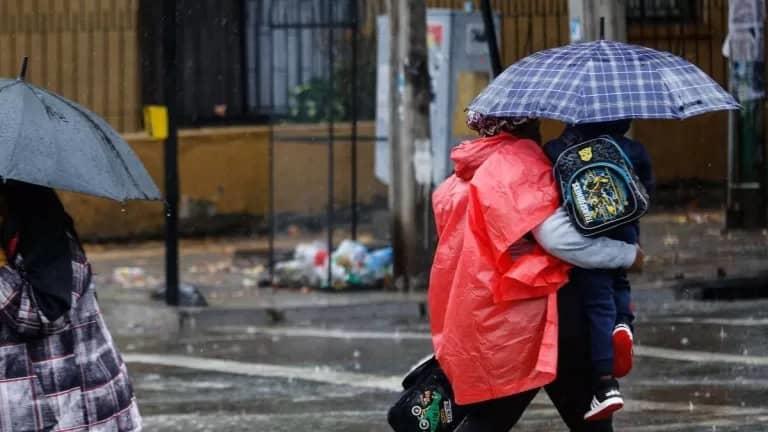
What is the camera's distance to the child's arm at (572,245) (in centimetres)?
528

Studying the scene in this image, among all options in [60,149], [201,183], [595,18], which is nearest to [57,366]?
[60,149]

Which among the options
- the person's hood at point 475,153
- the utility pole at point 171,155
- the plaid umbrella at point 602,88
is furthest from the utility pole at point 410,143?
the person's hood at point 475,153

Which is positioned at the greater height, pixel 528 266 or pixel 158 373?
pixel 528 266

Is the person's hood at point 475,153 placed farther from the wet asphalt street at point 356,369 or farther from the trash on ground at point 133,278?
the trash on ground at point 133,278

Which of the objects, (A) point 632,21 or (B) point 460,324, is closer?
(B) point 460,324

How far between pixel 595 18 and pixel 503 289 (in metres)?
8.52

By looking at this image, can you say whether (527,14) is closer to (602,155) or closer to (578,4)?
(578,4)

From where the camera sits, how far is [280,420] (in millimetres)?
8773

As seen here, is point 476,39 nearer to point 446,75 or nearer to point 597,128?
point 446,75

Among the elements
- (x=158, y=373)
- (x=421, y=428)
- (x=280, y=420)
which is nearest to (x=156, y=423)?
(x=280, y=420)

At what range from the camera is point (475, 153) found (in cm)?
555

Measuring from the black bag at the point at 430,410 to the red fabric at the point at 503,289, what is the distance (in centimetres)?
16

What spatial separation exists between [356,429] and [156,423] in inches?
45.2

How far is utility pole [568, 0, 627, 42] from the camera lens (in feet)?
44.2
